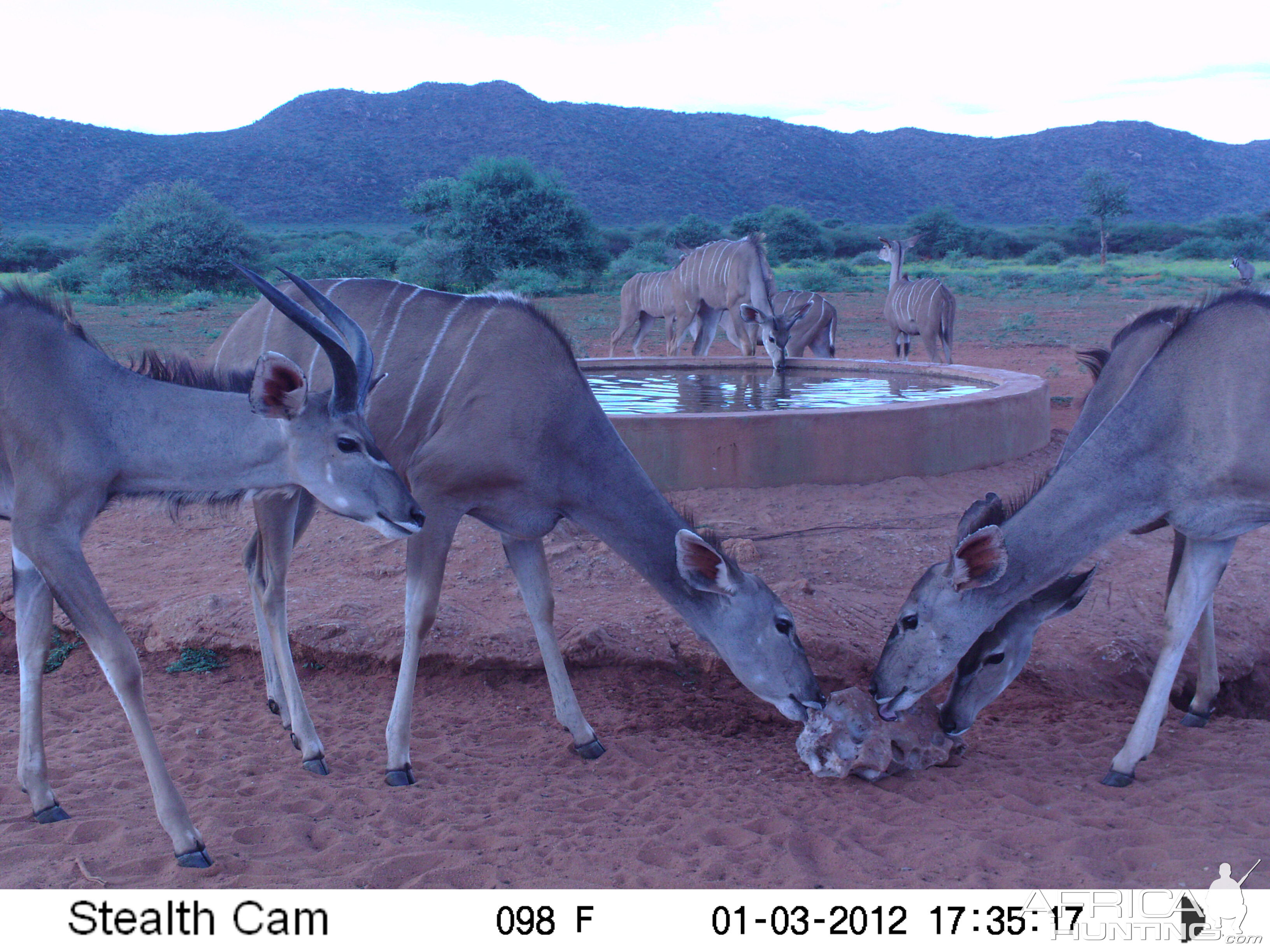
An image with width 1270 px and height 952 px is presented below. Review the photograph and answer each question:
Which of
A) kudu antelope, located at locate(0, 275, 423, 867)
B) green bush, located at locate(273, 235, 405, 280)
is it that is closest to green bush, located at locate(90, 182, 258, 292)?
green bush, located at locate(273, 235, 405, 280)

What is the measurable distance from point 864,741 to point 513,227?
31554 mm

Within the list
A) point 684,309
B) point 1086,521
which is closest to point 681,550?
point 1086,521

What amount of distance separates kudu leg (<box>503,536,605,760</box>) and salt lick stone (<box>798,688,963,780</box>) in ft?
3.14

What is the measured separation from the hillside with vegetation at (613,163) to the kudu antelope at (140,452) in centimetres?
5877

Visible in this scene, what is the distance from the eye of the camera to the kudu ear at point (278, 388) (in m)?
3.49

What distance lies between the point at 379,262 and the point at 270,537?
115ft

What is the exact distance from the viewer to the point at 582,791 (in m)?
4.25

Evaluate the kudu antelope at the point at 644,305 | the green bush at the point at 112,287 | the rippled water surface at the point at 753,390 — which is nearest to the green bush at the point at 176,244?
the green bush at the point at 112,287

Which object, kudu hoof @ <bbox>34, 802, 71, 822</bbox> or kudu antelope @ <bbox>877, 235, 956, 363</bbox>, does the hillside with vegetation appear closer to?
kudu antelope @ <bbox>877, 235, 956, 363</bbox>

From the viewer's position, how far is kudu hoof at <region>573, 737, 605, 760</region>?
4.62 meters

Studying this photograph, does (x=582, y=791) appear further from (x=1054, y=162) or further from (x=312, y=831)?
(x=1054, y=162)

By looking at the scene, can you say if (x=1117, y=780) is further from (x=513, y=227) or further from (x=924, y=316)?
(x=513, y=227)

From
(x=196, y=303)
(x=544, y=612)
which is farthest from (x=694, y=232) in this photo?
(x=544, y=612)

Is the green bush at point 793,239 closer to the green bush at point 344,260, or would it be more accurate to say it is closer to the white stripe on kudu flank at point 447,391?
the green bush at point 344,260
